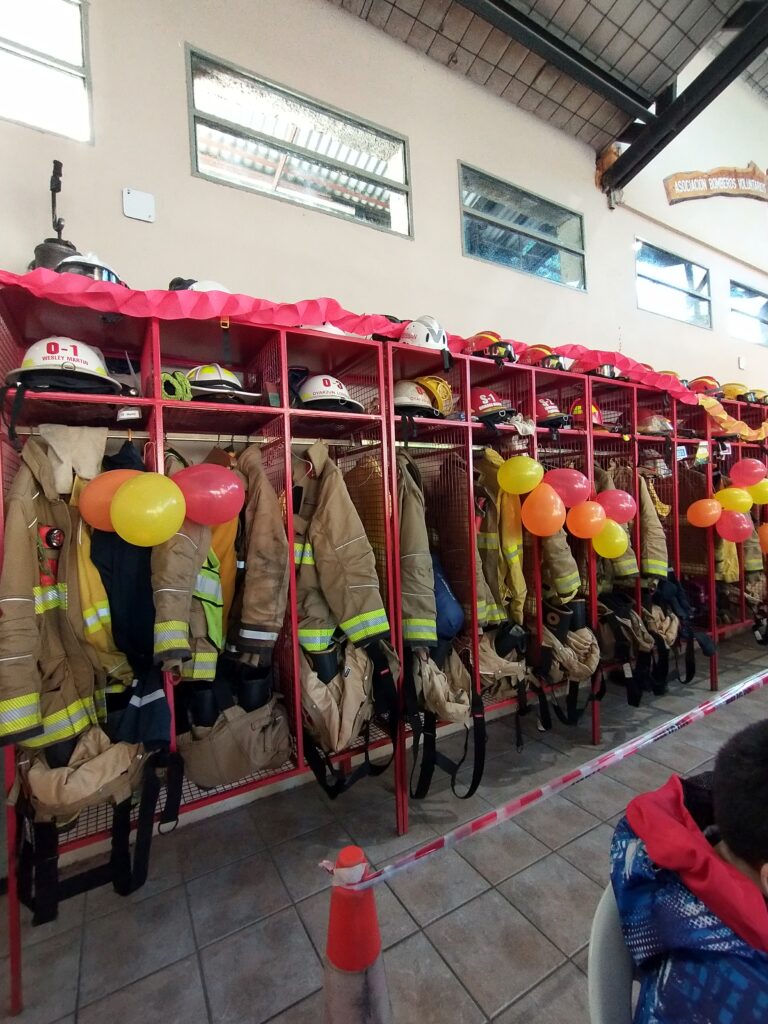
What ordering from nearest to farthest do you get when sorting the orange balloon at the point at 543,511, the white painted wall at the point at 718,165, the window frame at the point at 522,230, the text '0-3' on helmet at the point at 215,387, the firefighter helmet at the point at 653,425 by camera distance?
the text '0-3' on helmet at the point at 215,387 → the orange balloon at the point at 543,511 → the firefighter helmet at the point at 653,425 → the window frame at the point at 522,230 → the white painted wall at the point at 718,165

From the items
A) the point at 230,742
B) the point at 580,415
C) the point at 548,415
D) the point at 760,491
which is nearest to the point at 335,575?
the point at 230,742

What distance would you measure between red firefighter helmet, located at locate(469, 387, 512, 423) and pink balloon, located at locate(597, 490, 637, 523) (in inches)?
34.6

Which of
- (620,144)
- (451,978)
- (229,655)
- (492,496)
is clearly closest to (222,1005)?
(451,978)

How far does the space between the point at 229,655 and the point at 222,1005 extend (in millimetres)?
1050

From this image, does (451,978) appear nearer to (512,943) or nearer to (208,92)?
(512,943)

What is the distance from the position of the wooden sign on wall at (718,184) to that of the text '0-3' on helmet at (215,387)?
539 centimetres

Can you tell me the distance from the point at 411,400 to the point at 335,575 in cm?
94

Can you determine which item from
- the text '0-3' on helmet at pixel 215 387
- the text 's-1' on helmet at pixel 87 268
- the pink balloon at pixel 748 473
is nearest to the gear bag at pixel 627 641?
the pink balloon at pixel 748 473

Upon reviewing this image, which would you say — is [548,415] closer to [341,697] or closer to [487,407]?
[487,407]

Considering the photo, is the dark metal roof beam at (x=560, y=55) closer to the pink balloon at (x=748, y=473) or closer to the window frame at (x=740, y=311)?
the window frame at (x=740, y=311)

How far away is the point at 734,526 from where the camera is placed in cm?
335

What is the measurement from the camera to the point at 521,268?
366 cm

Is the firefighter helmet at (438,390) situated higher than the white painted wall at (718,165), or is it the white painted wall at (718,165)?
the white painted wall at (718,165)

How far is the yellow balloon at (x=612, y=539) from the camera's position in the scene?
8.53 feet
